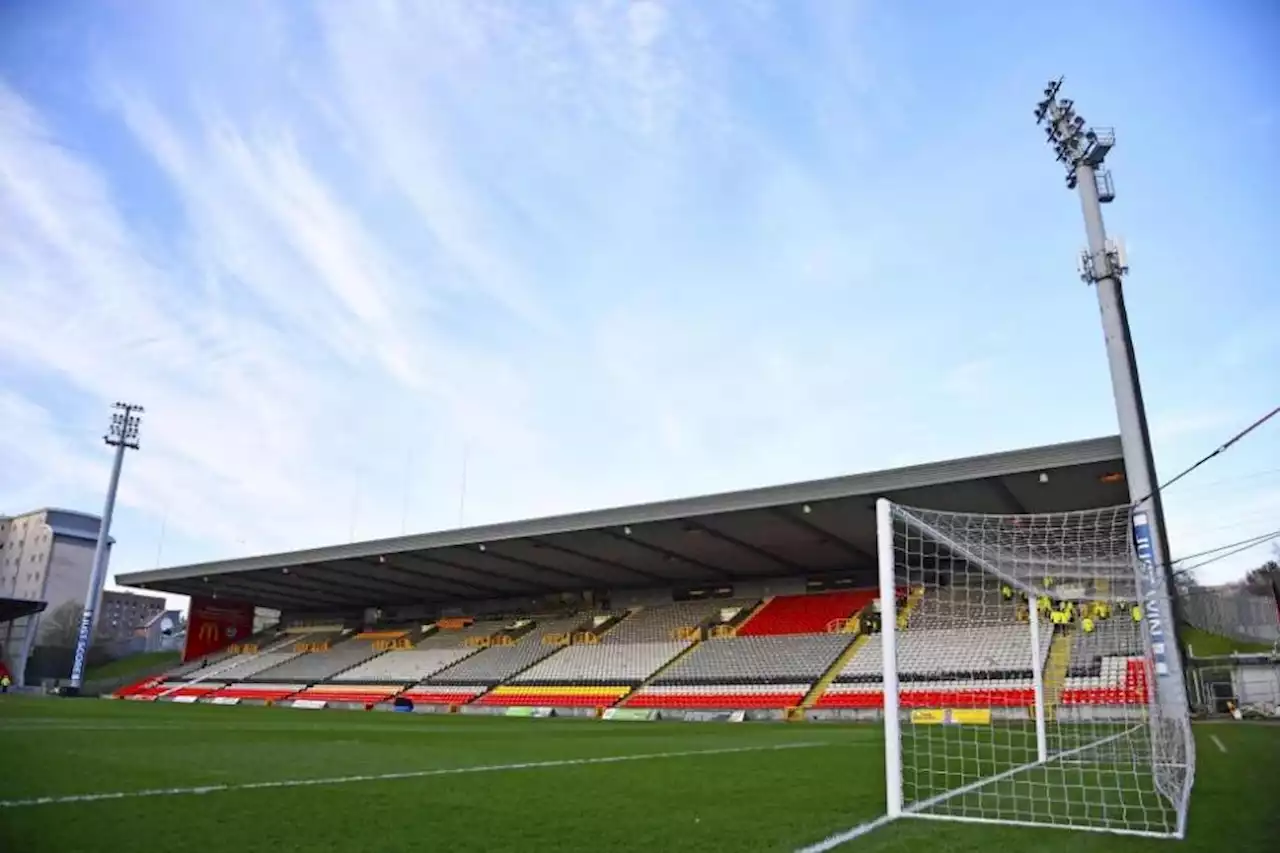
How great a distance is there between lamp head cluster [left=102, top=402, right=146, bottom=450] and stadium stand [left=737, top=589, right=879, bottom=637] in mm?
30933

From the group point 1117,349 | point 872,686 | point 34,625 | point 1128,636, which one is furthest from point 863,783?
point 34,625

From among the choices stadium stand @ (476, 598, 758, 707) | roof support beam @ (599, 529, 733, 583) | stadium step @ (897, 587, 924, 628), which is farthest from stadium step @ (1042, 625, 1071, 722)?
stadium stand @ (476, 598, 758, 707)

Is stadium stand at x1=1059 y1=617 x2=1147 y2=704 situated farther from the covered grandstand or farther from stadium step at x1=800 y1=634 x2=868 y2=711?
stadium step at x1=800 y1=634 x2=868 y2=711

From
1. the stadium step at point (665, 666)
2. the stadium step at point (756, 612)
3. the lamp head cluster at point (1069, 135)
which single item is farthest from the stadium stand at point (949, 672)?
the lamp head cluster at point (1069, 135)

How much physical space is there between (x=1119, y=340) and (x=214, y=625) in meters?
43.4

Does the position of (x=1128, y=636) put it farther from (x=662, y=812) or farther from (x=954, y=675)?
(x=662, y=812)

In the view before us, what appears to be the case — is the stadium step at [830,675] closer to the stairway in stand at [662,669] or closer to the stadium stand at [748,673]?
the stadium stand at [748,673]

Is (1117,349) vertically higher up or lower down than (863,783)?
higher up

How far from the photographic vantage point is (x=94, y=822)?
4.34m

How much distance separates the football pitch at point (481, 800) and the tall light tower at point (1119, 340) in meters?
3.03

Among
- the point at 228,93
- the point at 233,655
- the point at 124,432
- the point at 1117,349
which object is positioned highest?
the point at 124,432

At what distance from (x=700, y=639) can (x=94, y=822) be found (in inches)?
997

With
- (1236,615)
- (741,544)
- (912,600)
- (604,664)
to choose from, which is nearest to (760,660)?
(741,544)

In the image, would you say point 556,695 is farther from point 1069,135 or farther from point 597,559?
point 1069,135
